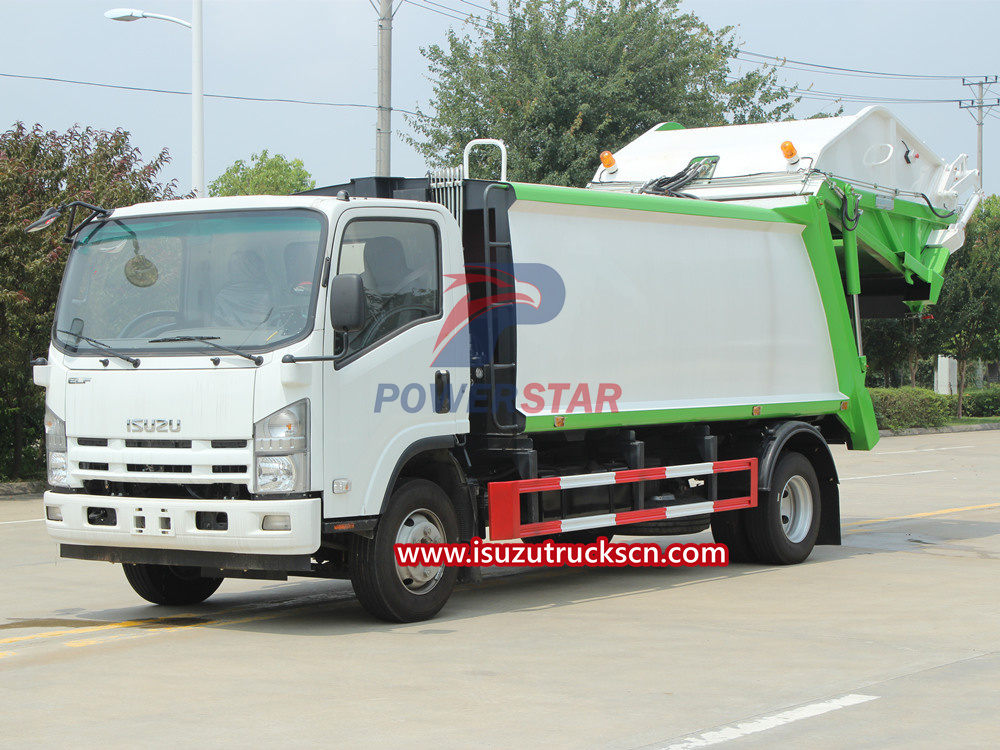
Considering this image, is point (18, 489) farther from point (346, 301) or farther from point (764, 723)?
point (764, 723)

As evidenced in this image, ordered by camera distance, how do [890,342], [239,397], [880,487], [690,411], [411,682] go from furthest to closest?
[890,342]
[880,487]
[690,411]
[239,397]
[411,682]

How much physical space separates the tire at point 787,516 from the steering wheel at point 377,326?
430cm

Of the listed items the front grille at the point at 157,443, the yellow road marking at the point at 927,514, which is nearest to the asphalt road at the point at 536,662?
the front grille at the point at 157,443

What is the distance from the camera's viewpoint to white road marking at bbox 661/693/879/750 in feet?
18.4

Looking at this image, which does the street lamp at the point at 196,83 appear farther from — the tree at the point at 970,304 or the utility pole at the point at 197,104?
the tree at the point at 970,304

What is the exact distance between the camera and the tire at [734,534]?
11586 mm

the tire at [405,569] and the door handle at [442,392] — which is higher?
the door handle at [442,392]

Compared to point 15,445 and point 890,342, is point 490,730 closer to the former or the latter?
point 15,445

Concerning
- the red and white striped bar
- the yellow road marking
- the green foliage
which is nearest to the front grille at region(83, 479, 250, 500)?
the red and white striped bar

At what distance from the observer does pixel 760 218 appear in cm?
1143

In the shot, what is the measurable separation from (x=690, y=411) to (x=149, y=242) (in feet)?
14.6

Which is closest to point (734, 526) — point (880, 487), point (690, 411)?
point (690, 411)

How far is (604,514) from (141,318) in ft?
12.3

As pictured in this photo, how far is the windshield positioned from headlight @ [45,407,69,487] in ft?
1.61
